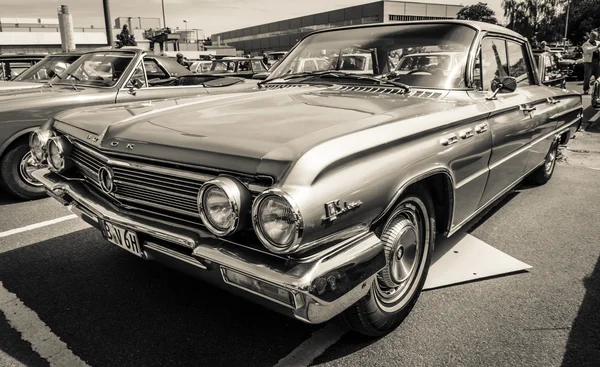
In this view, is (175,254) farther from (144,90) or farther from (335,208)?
(144,90)

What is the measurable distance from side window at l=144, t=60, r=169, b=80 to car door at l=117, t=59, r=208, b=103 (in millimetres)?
924

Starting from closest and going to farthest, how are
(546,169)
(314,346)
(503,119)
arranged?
(314,346), (503,119), (546,169)

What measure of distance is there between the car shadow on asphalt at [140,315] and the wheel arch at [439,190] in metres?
0.95

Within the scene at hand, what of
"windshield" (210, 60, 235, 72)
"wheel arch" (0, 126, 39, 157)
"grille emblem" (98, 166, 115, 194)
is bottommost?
"wheel arch" (0, 126, 39, 157)

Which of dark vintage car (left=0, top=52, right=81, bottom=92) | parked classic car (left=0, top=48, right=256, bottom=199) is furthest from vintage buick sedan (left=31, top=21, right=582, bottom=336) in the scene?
dark vintage car (left=0, top=52, right=81, bottom=92)

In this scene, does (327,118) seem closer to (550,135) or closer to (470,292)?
(470,292)

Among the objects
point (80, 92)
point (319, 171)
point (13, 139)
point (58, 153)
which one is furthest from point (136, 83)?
point (319, 171)

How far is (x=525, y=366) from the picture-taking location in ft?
6.88

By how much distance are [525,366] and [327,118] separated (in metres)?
1.47

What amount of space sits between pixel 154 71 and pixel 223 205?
5.68 metres

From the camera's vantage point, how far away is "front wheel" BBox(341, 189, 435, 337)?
2166 mm

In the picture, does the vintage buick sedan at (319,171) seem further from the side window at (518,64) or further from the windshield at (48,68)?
the windshield at (48,68)

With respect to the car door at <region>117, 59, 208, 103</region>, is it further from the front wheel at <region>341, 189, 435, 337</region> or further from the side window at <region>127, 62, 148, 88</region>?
the front wheel at <region>341, 189, 435, 337</region>

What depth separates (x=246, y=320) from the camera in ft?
8.21
